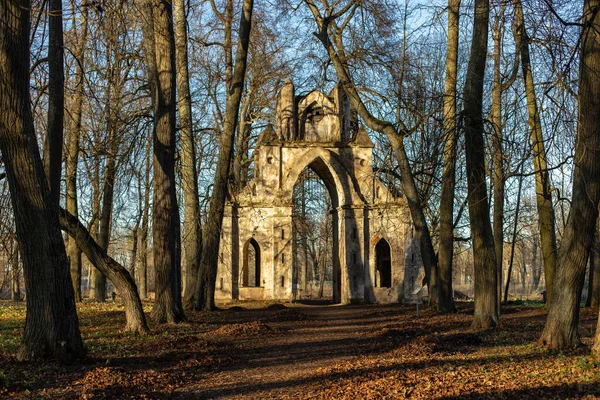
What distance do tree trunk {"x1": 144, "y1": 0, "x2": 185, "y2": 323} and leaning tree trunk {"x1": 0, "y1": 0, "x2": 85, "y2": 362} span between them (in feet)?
19.0

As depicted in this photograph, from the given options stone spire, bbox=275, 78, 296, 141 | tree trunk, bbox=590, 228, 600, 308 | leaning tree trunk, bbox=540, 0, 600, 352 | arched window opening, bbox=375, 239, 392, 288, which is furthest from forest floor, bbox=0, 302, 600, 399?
arched window opening, bbox=375, 239, 392, 288

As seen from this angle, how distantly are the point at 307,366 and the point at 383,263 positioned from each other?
2982 centimetres

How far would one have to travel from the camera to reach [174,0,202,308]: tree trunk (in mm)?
20109

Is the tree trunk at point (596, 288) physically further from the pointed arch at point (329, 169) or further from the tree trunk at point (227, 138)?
the pointed arch at point (329, 169)

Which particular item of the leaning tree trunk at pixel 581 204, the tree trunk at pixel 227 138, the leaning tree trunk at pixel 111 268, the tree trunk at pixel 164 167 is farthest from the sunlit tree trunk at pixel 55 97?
the leaning tree trunk at pixel 581 204

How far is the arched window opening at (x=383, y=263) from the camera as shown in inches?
1508

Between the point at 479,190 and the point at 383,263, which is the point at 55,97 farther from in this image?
the point at 383,263

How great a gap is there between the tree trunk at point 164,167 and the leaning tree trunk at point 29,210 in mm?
5785

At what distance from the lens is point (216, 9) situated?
80.7 feet

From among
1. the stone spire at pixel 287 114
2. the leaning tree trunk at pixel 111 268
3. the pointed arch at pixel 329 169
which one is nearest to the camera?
the leaning tree trunk at pixel 111 268

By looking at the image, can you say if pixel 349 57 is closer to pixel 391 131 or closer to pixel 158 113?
pixel 391 131

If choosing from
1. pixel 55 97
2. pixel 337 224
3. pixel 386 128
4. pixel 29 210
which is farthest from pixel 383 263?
pixel 29 210

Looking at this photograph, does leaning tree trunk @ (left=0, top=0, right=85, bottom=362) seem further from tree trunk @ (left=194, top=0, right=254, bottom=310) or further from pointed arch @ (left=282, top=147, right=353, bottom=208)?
pointed arch @ (left=282, top=147, right=353, bottom=208)

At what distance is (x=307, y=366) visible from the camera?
10.2m
